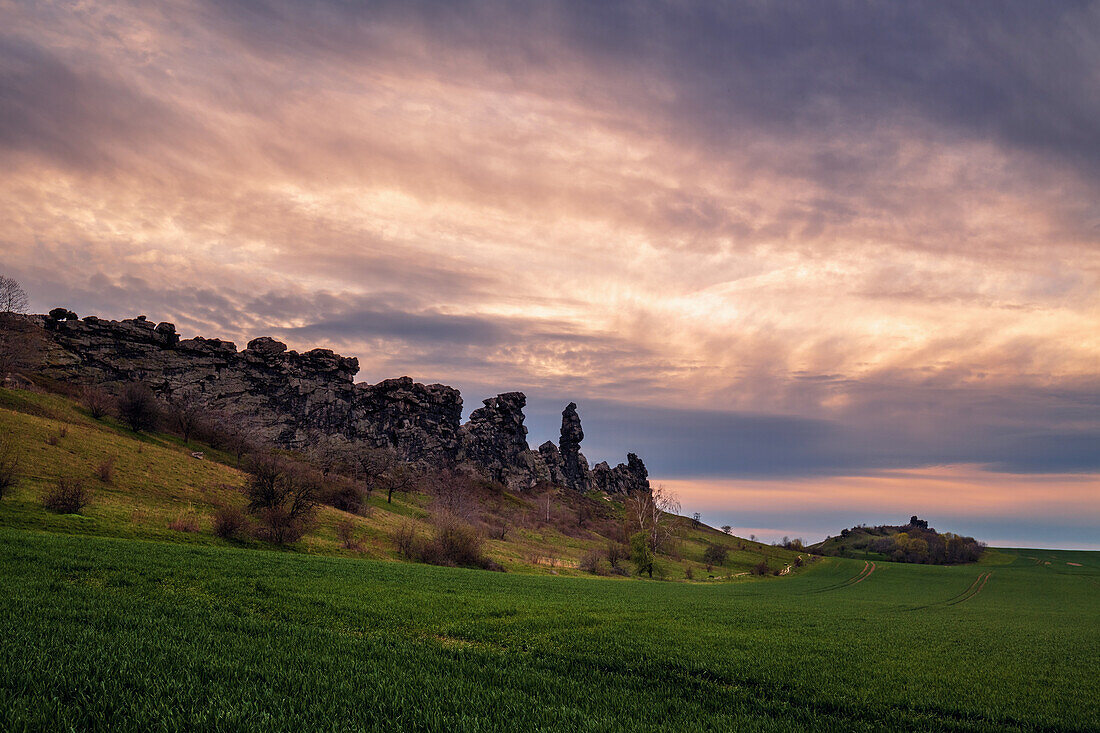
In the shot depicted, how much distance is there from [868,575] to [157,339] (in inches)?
7723

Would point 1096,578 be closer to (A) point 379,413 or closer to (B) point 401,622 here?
(B) point 401,622

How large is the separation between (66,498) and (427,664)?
142 feet

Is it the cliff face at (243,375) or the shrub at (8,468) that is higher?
the cliff face at (243,375)

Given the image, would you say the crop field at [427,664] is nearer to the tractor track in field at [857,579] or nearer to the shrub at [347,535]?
the shrub at [347,535]

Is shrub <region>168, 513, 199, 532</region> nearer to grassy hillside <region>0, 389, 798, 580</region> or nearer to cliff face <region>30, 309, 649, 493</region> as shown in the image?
grassy hillside <region>0, 389, 798, 580</region>

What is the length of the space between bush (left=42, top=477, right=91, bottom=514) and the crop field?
16545mm

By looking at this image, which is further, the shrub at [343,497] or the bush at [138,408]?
the bush at [138,408]

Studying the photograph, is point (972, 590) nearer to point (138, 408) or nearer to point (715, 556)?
point (715, 556)

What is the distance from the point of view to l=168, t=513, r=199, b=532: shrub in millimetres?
42031

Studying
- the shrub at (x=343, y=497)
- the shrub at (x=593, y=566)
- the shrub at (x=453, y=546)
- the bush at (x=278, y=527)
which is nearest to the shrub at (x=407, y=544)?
the shrub at (x=453, y=546)

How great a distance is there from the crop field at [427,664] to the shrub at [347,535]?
30675 mm

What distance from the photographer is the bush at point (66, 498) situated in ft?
124

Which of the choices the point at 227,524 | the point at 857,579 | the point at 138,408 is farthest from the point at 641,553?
the point at 138,408

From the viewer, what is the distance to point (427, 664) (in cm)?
1066
